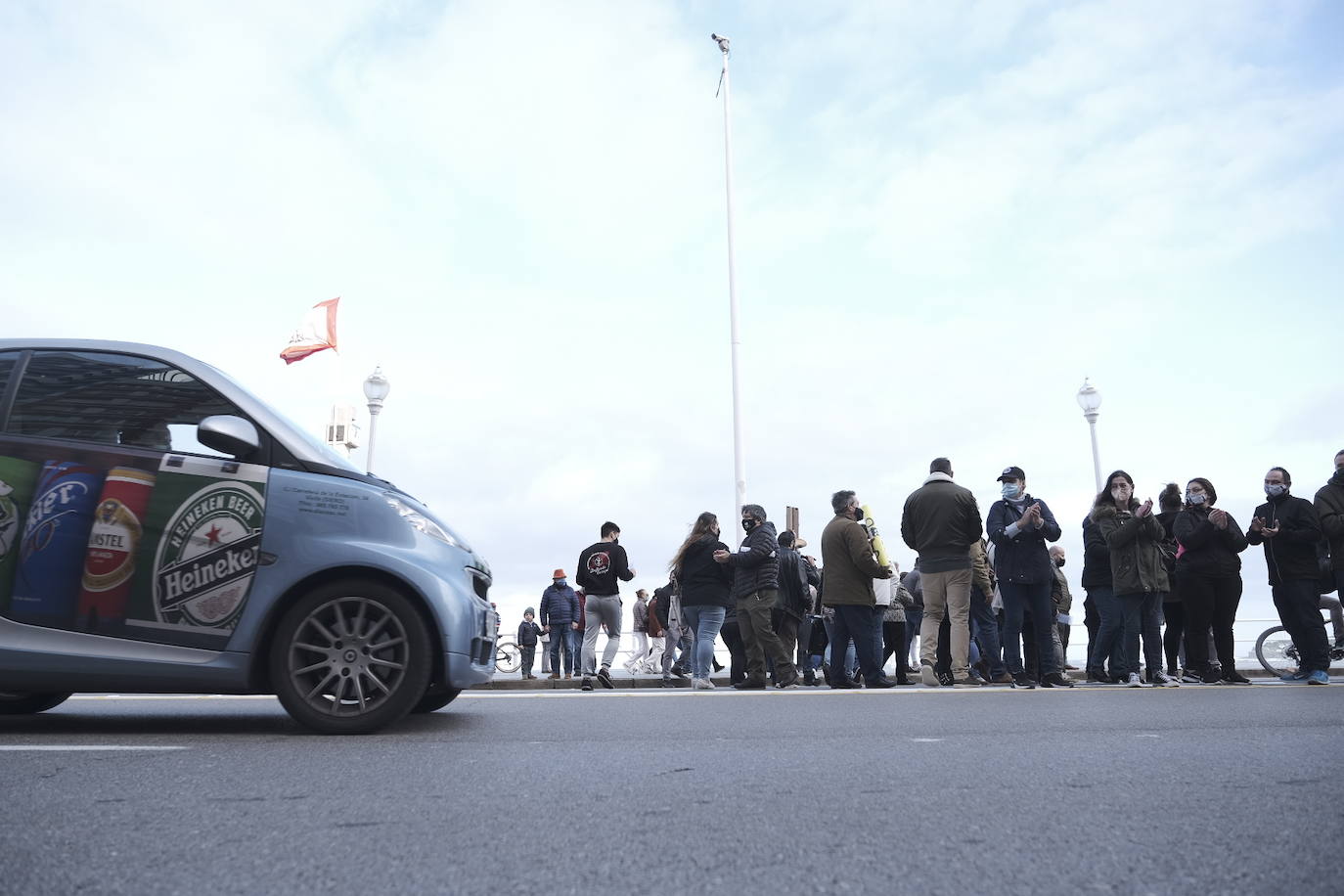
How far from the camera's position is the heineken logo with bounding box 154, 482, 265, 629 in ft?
16.1

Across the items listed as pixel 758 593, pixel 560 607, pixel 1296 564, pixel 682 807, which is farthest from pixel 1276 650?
pixel 682 807

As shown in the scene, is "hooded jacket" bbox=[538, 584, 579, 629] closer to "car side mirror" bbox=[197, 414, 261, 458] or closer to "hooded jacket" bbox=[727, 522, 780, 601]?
"hooded jacket" bbox=[727, 522, 780, 601]

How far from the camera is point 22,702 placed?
597cm

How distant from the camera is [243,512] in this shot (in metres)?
4.98

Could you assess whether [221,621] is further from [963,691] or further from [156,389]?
[963,691]

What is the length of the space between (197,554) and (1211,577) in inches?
329

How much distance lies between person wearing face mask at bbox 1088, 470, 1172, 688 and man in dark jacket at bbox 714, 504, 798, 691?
2918mm

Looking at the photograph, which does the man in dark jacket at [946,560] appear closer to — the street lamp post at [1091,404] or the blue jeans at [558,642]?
the blue jeans at [558,642]

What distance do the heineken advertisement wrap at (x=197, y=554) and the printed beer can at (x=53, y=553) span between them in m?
0.27

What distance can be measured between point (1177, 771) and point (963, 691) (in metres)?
4.74

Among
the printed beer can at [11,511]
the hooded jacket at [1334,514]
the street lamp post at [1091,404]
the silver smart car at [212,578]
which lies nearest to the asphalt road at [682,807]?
the silver smart car at [212,578]

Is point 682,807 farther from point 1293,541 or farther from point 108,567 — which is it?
point 1293,541

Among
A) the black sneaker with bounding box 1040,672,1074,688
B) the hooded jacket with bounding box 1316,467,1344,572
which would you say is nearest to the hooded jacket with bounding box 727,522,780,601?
the black sneaker with bounding box 1040,672,1074,688

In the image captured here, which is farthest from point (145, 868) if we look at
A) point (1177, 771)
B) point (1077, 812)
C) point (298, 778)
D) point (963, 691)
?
point (963, 691)
